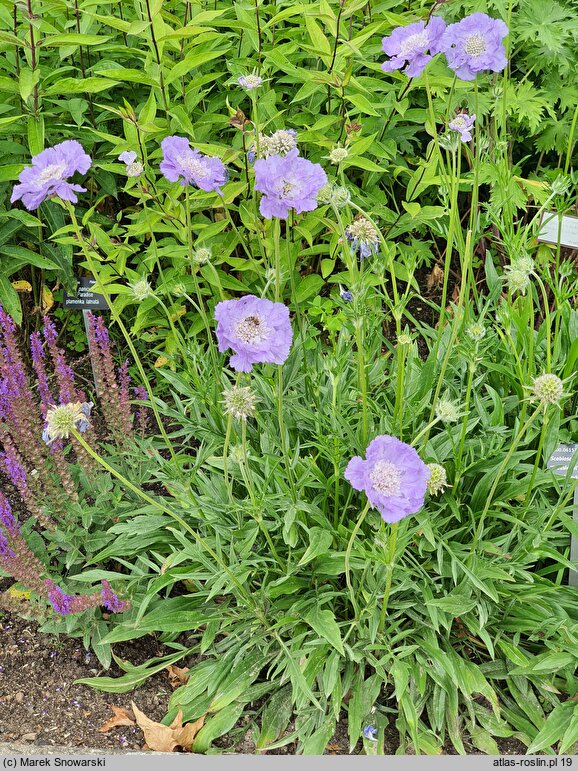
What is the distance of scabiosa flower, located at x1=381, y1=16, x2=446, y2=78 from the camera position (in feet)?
5.85

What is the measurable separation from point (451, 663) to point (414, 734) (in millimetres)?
203

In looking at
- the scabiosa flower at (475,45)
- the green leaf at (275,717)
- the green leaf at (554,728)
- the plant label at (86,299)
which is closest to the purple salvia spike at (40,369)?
the plant label at (86,299)

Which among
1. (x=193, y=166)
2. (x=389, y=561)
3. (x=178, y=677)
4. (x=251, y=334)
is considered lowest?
(x=178, y=677)

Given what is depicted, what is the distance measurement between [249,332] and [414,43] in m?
0.87

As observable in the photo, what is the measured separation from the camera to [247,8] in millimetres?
2387

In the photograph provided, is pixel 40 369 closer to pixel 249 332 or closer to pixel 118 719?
pixel 118 719

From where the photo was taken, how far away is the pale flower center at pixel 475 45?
179cm

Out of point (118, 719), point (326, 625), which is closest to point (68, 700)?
point (118, 719)

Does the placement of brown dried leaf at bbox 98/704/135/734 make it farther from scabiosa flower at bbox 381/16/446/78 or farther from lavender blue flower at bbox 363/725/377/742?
scabiosa flower at bbox 381/16/446/78

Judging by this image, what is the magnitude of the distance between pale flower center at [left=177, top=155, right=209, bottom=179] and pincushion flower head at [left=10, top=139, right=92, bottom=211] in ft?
0.87

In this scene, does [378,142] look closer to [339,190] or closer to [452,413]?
[339,190]

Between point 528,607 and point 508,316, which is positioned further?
point 508,316

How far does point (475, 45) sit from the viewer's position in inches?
70.8

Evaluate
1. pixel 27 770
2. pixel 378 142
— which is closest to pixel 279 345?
pixel 27 770
